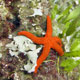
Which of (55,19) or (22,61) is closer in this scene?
(22,61)

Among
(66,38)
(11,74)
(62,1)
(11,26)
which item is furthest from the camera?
(62,1)

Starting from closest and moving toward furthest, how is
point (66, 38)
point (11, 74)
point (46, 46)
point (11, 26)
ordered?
point (11, 74)
point (46, 46)
point (11, 26)
point (66, 38)

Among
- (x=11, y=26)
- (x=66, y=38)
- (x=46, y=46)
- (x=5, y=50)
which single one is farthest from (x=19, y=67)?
(x=66, y=38)

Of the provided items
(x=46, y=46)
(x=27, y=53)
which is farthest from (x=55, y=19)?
(x=27, y=53)

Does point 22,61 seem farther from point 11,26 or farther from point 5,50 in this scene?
point 11,26

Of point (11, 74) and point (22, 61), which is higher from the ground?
point (22, 61)

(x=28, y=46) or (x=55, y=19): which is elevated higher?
(x=55, y=19)

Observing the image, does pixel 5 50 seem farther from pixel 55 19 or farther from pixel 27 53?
pixel 55 19

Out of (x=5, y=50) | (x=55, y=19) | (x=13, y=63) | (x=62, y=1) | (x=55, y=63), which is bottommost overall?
(x=55, y=63)

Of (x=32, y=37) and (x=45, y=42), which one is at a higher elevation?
(x=32, y=37)
